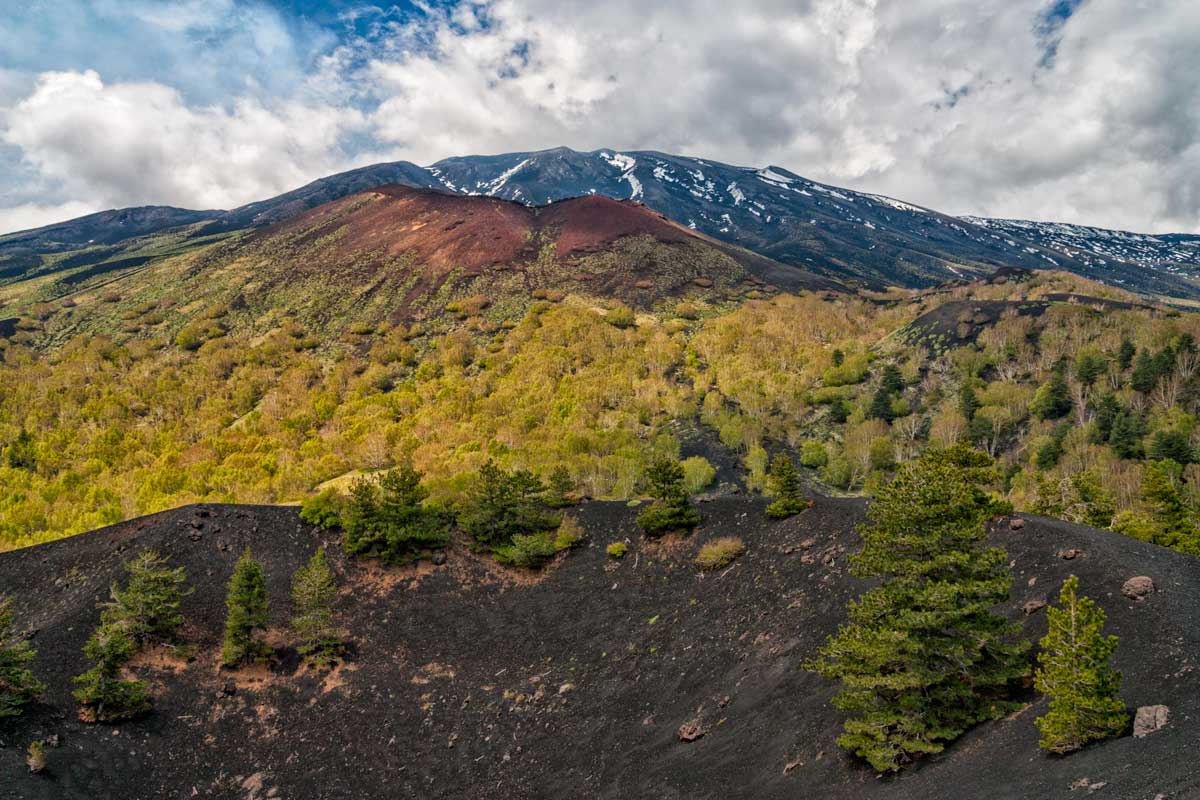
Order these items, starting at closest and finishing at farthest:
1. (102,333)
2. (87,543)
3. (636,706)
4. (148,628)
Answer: (636,706)
(148,628)
(87,543)
(102,333)

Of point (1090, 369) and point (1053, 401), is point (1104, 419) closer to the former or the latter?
point (1053, 401)

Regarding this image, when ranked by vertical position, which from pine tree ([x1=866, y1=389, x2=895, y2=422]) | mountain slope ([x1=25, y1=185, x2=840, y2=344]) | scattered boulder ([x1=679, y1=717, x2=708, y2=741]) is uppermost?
mountain slope ([x1=25, y1=185, x2=840, y2=344])

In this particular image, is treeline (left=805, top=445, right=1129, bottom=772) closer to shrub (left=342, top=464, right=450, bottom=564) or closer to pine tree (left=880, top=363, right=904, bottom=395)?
shrub (left=342, top=464, right=450, bottom=564)

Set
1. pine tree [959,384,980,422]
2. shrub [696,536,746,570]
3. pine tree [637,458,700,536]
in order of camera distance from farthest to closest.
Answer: pine tree [959,384,980,422] → pine tree [637,458,700,536] → shrub [696,536,746,570]

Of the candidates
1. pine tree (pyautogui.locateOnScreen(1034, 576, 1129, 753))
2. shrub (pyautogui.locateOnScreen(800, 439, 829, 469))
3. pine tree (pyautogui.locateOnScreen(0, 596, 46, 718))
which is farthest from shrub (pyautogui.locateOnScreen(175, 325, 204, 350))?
pine tree (pyautogui.locateOnScreen(1034, 576, 1129, 753))

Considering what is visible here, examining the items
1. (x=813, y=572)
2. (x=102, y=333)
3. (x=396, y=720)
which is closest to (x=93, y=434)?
(x=102, y=333)

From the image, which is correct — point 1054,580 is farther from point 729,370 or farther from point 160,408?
point 160,408
